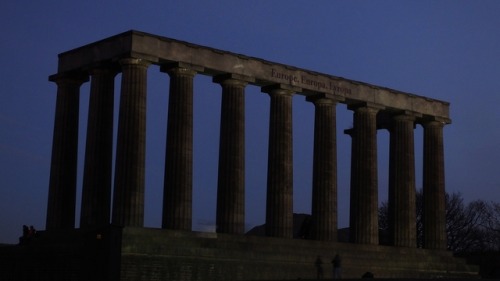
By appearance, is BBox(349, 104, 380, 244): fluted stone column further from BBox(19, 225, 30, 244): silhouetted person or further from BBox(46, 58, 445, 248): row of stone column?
BBox(19, 225, 30, 244): silhouetted person

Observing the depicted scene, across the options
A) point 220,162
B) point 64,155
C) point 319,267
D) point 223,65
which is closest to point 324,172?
point 220,162

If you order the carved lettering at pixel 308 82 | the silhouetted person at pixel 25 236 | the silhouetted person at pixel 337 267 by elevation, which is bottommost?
the silhouetted person at pixel 337 267

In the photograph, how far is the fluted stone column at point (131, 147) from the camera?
60.2 meters

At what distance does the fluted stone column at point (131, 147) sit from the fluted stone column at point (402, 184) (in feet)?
79.1

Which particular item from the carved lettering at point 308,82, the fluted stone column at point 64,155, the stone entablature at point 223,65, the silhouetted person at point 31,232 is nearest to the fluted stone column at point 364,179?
the stone entablature at point 223,65

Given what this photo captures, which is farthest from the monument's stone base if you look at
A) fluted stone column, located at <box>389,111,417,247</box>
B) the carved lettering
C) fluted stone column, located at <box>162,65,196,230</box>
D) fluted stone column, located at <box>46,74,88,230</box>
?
the carved lettering

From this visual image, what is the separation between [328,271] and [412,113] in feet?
58.2

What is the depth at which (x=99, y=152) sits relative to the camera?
2511 inches

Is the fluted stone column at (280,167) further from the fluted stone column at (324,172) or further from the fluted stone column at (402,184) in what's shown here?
the fluted stone column at (402,184)

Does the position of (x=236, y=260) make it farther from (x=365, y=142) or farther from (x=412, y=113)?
(x=412, y=113)

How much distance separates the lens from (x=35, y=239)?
6275 centimetres

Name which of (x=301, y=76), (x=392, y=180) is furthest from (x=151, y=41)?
(x=392, y=180)

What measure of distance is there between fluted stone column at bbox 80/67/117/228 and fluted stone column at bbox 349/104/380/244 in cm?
1968

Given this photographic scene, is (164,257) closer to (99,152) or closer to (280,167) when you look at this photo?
(99,152)
